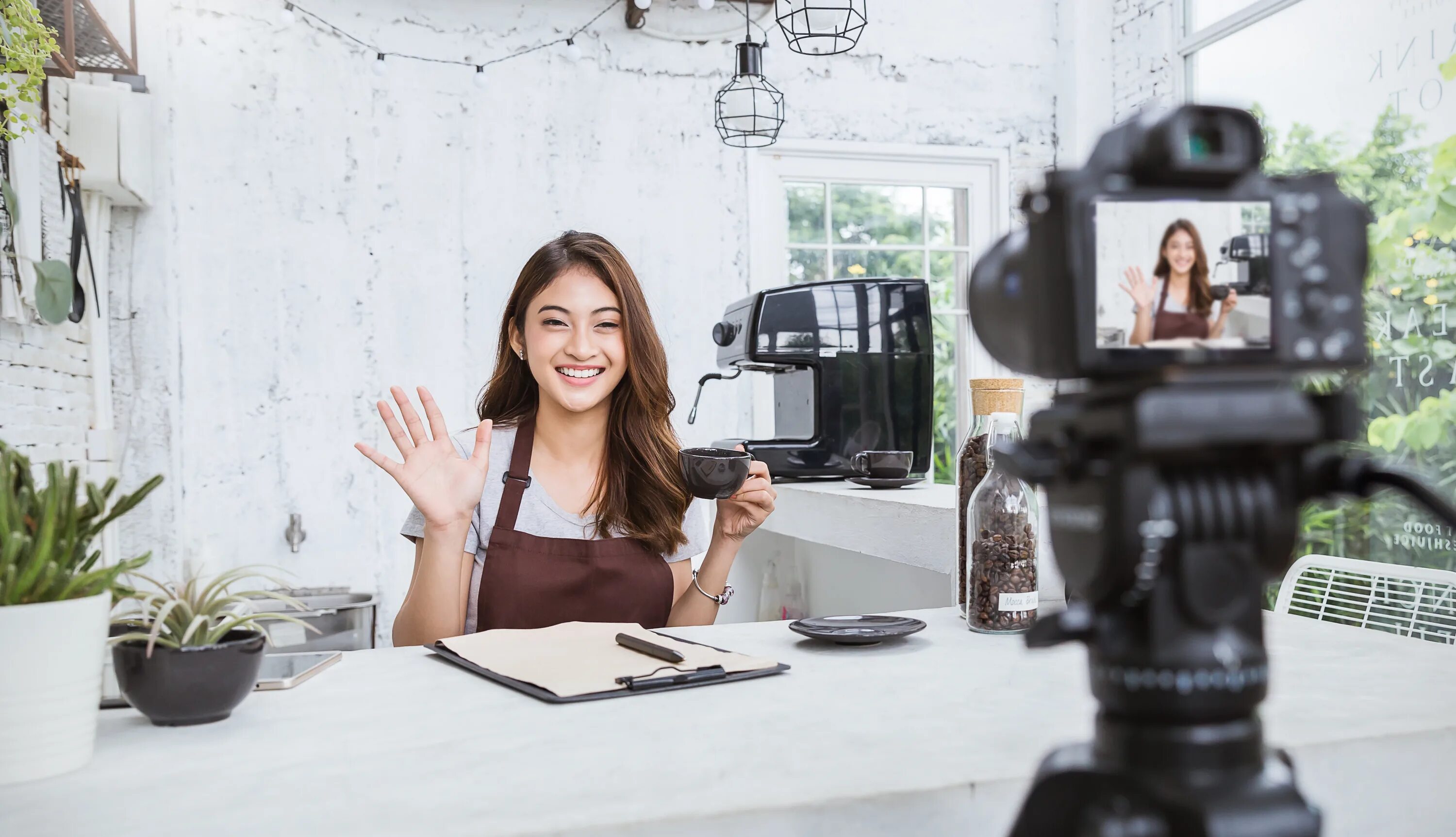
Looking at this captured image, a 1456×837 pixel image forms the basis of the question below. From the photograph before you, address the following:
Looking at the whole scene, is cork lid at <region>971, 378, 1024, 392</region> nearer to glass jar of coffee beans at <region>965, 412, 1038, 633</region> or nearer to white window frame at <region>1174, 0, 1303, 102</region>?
glass jar of coffee beans at <region>965, 412, 1038, 633</region>

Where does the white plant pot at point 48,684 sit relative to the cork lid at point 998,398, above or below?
below

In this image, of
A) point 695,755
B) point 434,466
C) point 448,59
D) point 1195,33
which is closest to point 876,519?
point 434,466

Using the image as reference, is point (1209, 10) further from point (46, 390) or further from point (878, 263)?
point (46, 390)

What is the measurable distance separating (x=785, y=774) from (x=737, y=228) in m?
3.14

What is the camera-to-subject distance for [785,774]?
2.43ft

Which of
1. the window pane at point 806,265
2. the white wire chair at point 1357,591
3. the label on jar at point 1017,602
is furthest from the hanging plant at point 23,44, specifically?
the window pane at point 806,265

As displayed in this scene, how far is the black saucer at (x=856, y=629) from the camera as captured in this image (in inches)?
46.5

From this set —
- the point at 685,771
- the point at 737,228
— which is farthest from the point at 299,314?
the point at 685,771

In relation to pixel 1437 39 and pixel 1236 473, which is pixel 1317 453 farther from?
pixel 1437 39

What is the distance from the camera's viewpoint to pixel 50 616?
2.45 ft

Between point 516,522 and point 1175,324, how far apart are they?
1.46 m

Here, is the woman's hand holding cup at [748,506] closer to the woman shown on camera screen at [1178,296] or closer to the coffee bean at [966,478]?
the coffee bean at [966,478]

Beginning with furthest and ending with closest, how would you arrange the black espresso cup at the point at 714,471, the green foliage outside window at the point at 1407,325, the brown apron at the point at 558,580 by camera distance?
the green foliage outside window at the point at 1407,325 → the brown apron at the point at 558,580 → the black espresso cup at the point at 714,471

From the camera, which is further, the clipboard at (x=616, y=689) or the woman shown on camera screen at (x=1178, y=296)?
the clipboard at (x=616, y=689)
